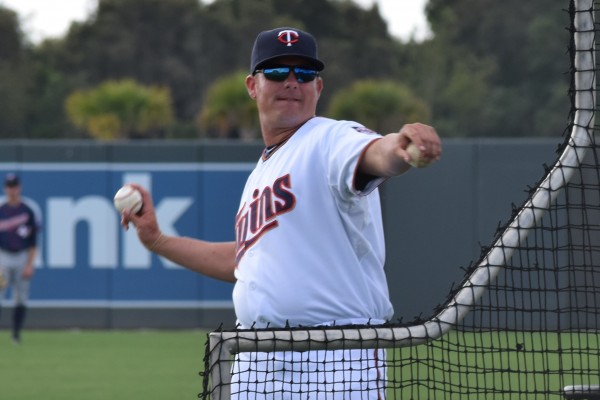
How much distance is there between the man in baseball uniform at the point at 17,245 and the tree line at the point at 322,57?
A: 36.9 metres

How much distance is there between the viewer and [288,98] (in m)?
4.23

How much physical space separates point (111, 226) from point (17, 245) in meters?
1.68

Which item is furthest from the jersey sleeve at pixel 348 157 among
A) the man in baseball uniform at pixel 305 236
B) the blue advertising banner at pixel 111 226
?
the blue advertising banner at pixel 111 226

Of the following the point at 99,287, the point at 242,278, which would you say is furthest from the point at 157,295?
the point at 242,278

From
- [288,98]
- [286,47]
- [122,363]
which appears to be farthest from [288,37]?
[122,363]

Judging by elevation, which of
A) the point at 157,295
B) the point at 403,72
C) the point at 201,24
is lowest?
the point at 157,295

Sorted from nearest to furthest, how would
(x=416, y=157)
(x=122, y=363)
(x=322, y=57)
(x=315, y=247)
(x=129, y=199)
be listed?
1. (x=416, y=157)
2. (x=315, y=247)
3. (x=129, y=199)
4. (x=122, y=363)
5. (x=322, y=57)

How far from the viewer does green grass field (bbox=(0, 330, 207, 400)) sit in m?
11.8

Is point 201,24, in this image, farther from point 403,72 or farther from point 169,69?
point 403,72

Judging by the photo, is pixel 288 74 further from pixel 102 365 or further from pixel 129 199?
pixel 102 365

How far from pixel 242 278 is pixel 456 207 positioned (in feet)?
42.7

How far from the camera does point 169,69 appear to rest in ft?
233

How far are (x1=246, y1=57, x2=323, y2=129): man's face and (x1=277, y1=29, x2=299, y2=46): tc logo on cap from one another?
58 millimetres

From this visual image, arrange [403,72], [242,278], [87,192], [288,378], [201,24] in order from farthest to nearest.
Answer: [201,24], [403,72], [87,192], [242,278], [288,378]
